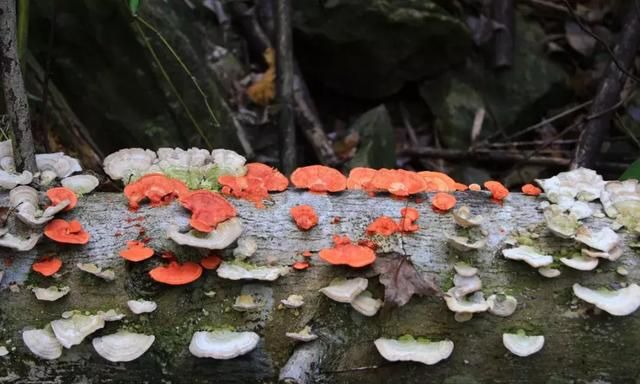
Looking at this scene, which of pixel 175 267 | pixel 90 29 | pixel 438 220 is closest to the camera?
pixel 175 267

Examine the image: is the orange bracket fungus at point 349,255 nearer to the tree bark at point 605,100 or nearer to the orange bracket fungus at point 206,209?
the orange bracket fungus at point 206,209

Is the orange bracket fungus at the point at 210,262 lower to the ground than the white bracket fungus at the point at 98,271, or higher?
higher

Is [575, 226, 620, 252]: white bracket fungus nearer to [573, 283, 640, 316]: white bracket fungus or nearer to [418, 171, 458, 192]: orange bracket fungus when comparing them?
[573, 283, 640, 316]: white bracket fungus

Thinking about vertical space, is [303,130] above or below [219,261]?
below

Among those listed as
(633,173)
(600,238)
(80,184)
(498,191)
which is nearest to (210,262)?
(80,184)

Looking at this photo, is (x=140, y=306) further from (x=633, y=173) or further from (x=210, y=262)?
(x=633, y=173)

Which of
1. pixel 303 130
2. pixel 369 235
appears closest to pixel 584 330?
pixel 369 235

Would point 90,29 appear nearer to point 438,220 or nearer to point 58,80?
point 58,80

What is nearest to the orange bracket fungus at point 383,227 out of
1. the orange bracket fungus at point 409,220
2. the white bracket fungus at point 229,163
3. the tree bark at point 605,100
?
the orange bracket fungus at point 409,220
